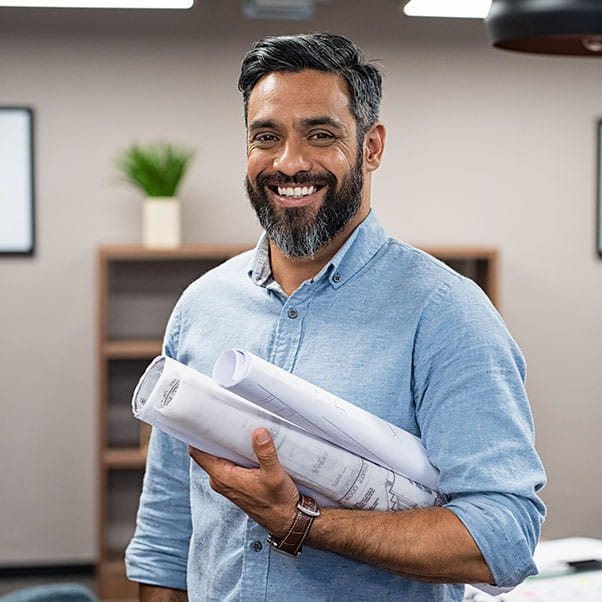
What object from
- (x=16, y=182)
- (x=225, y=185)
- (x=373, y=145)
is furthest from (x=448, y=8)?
(x=373, y=145)

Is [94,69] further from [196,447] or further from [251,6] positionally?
[196,447]

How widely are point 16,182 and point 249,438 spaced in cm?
326

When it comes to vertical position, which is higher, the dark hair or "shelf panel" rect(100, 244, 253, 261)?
the dark hair

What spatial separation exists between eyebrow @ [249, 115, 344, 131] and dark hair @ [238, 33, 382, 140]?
0.16ft

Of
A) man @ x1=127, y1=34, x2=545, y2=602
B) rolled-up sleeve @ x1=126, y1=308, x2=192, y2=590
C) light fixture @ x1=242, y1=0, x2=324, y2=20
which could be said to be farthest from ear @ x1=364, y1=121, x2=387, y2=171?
light fixture @ x1=242, y1=0, x2=324, y2=20

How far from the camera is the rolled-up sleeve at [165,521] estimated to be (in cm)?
149

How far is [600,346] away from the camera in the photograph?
4414 mm

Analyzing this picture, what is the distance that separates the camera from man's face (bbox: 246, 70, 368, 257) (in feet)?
4.28

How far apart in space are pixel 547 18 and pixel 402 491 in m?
0.79

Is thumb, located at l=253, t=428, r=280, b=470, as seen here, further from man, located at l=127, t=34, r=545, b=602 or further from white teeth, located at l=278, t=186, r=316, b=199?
white teeth, located at l=278, t=186, r=316, b=199

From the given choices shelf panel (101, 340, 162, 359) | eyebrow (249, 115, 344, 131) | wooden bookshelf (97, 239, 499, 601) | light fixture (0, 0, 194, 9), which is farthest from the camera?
wooden bookshelf (97, 239, 499, 601)

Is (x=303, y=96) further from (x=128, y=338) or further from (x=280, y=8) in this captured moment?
(x=128, y=338)

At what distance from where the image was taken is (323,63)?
1308 millimetres

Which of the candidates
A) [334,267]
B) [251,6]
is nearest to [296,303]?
[334,267]
